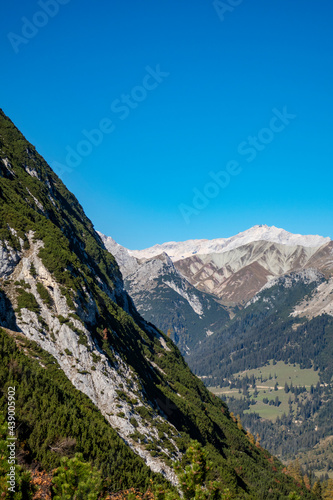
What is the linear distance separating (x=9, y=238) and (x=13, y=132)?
93156 millimetres

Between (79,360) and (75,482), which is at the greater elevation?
(79,360)

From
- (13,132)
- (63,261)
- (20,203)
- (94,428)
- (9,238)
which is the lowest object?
(94,428)

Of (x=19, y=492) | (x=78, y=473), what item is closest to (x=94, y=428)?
(x=78, y=473)

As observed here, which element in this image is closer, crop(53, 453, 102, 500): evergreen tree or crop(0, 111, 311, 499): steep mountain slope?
crop(53, 453, 102, 500): evergreen tree

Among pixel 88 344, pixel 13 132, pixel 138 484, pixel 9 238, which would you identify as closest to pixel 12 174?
pixel 13 132

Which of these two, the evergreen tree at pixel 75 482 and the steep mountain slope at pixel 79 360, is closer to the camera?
the evergreen tree at pixel 75 482

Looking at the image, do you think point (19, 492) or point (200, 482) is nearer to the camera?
point (19, 492)

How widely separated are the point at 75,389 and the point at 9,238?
35.4m

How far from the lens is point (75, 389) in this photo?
213ft

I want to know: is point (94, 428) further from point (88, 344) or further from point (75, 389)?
point (88, 344)

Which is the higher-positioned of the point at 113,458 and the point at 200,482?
the point at 113,458

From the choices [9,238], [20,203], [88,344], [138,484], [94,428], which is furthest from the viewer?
[20,203]

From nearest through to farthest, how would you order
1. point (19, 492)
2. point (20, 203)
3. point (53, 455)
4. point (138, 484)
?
point (19, 492) → point (53, 455) → point (138, 484) → point (20, 203)

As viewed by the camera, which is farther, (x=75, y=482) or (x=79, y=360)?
(x=79, y=360)
